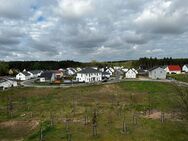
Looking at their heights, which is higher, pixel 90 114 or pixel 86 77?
pixel 86 77

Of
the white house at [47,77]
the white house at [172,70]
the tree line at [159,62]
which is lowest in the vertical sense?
the white house at [47,77]

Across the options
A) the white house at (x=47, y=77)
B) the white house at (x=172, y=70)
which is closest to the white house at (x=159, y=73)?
the white house at (x=172, y=70)

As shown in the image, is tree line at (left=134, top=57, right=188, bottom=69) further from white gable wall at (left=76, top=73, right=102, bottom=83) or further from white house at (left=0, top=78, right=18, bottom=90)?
white house at (left=0, top=78, right=18, bottom=90)

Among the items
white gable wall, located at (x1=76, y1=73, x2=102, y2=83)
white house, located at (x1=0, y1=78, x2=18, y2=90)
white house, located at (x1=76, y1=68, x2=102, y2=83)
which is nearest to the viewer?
white house, located at (x1=0, y1=78, x2=18, y2=90)

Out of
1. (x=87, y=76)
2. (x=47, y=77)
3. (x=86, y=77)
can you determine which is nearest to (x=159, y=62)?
(x=87, y=76)

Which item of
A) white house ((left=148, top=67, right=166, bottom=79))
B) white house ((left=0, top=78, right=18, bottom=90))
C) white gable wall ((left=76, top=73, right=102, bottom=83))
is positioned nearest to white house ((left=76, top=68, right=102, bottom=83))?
white gable wall ((left=76, top=73, right=102, bottom=83))

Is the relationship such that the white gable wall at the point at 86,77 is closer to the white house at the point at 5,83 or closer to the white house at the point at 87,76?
the white house at the point at 87,76

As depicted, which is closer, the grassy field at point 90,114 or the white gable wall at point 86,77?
the grassy field at point 90,114

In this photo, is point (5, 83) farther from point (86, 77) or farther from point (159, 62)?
point (159, 62)

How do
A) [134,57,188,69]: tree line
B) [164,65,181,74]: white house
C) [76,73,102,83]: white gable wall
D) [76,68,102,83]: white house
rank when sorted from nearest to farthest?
[76,68,102,83]: white house → [76,73,102,83]: white gable wall → [164,65,181,74]: white house → [134,57,188,69]: tree line
